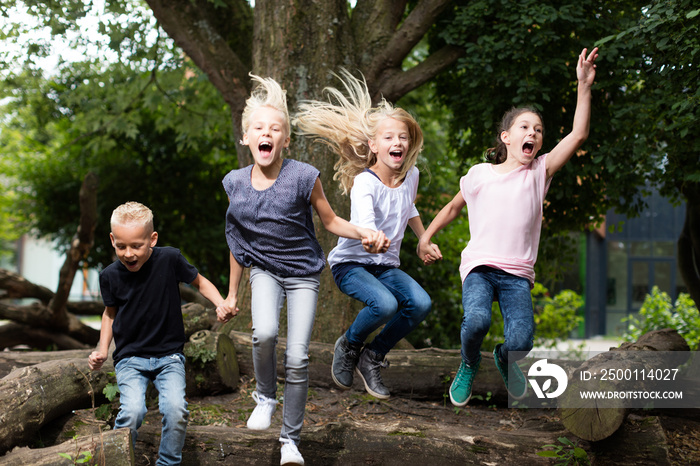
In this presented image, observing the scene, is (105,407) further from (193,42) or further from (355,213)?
(193,42)

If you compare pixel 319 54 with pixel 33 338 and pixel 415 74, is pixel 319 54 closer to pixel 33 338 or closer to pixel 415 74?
pixel 415 74

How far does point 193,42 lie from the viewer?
25.4ft

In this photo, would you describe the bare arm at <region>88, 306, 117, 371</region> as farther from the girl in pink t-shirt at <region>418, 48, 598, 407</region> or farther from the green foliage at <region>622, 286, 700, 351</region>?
the green foliage at <region>622, 286, 700, 351</region>

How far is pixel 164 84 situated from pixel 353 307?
19.6 feet

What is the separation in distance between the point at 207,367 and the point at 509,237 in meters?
3.27

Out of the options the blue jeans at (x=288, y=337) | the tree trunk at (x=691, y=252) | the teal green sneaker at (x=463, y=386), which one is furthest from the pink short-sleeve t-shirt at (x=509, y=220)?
the tree trunk at (x=691, y=252)

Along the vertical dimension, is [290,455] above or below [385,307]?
below

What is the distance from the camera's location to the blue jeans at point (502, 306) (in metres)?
4.29

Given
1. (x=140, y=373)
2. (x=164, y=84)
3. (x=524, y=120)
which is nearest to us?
(x=140, y=373)

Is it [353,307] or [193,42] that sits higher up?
[193,42]

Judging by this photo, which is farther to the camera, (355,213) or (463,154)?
(463,154)

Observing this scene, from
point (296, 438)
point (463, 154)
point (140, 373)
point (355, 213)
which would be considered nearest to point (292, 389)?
point (296, 438)

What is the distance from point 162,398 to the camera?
411 cm

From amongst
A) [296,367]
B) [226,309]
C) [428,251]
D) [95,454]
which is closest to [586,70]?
[428,251]
